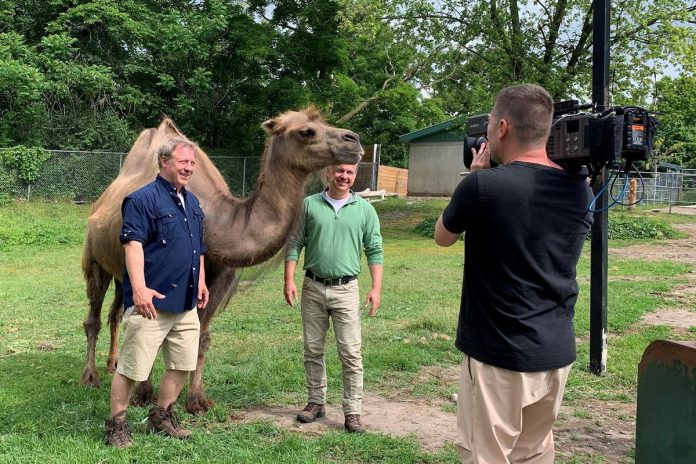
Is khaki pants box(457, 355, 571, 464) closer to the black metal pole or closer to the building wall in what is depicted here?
the black metal pole

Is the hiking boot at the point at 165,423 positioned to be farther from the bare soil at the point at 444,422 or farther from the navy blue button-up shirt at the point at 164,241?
the navy blue button-up shirt at the point at 164,241

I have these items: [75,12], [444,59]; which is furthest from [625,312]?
[75,12]

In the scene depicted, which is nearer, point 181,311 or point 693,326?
point 181,311

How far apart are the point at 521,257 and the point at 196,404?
3261 millimetres

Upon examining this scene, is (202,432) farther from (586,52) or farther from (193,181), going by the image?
(586,52)

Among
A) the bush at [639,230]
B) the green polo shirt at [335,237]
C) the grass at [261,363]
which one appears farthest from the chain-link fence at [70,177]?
the green polo shirt at [335,237]

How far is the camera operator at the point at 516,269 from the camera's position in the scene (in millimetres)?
2537

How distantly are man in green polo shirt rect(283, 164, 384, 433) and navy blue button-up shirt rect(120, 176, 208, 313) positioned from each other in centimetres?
90

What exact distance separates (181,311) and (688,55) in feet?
60.6

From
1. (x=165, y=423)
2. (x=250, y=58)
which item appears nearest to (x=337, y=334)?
(x=165, y=423)

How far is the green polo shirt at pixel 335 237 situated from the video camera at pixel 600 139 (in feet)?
5.06

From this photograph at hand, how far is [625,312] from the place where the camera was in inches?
331

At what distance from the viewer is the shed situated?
3159 cm

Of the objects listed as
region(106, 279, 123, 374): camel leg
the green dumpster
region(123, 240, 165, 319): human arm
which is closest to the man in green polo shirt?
region(123, 240, 165, 319): human arm
